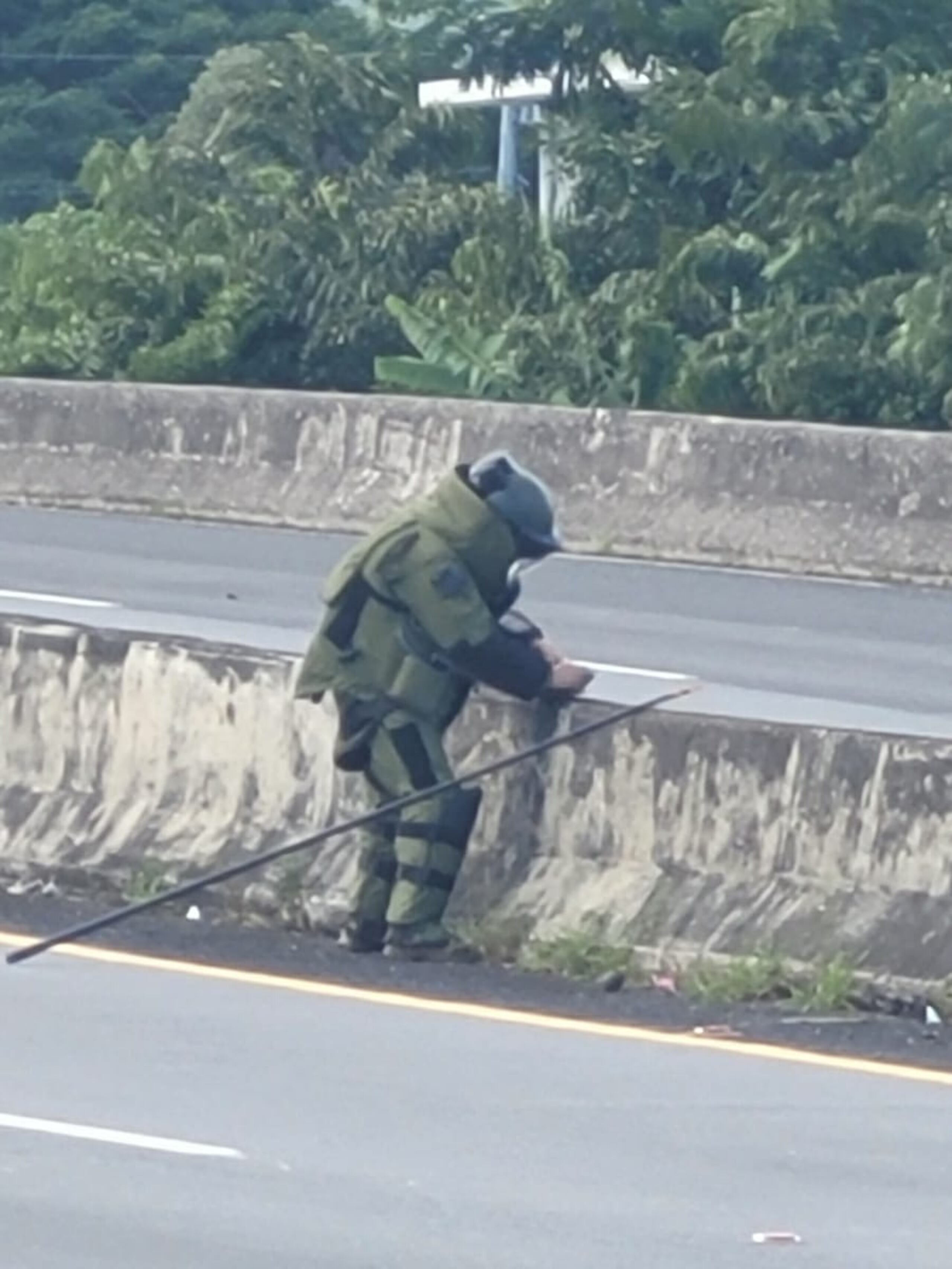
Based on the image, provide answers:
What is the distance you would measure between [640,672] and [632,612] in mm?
1983

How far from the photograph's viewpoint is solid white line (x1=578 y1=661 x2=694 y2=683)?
1538cm

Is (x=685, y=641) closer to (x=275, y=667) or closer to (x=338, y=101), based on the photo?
(x=275, y=667)

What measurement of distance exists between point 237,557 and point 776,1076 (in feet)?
35.7

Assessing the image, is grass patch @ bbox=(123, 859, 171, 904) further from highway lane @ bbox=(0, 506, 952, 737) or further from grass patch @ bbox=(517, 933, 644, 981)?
highway lane @ bbox=(0, 506, 952, 737)

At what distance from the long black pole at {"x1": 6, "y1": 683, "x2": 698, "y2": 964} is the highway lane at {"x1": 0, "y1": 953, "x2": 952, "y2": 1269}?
1.43ft

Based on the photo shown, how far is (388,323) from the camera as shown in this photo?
87.4 feet

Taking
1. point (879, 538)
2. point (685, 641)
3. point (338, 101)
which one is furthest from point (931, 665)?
point (338, 101)

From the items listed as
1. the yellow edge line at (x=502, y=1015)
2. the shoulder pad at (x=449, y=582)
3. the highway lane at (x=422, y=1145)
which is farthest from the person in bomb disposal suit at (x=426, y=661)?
the highway lane at (x=422, y=1145)

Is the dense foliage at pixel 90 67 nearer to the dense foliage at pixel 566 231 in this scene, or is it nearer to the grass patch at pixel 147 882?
the dense foliage at pixel 566 231

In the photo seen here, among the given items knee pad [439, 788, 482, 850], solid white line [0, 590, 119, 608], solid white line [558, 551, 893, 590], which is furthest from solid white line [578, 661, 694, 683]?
knee pad [439, 788, 482, 850]

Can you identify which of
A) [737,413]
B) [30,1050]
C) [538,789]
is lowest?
[30,1050]

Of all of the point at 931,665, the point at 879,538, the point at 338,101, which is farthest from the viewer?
the point at 338,101

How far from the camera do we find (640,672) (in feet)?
50.9

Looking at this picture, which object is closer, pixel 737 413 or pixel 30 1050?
pixel 30 1050
